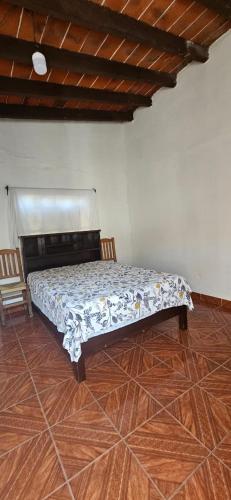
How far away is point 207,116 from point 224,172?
2.57 feet

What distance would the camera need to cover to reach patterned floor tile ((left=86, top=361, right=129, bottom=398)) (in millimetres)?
1936

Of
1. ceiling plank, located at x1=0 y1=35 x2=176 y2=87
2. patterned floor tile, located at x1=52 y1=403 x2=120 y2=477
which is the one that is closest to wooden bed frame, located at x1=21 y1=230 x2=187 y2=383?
patterned floor tile, located at x1=52 y1=403 x2=120 y2=477

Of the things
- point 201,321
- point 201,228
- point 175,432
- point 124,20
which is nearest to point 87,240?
point 201,228

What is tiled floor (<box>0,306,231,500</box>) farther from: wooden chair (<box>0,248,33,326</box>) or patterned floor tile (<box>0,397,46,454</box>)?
wooden chair (<box>0,248,33,326</box>)

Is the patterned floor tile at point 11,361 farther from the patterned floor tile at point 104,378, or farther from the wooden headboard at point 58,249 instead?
the wooden headboard at point 58,249

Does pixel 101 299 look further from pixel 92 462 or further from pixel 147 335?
pixel 92 462

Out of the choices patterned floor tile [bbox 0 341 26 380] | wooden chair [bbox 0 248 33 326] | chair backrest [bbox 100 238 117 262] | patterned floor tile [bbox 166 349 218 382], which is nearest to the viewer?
patterned floor tile [bbox 166 349 218 382]

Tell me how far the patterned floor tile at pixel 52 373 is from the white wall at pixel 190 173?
2212 mm

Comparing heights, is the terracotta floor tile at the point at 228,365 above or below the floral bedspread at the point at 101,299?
below

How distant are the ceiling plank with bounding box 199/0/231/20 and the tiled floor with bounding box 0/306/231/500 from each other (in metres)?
3.14

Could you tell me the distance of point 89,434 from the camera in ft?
5.02

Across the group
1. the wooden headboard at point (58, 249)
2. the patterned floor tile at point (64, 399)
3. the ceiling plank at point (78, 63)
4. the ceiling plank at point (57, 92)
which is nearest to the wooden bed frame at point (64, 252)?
the wooden headboard at point (58, 249)

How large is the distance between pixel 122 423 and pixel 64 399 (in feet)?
1.63

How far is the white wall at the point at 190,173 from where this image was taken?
3.10 m
